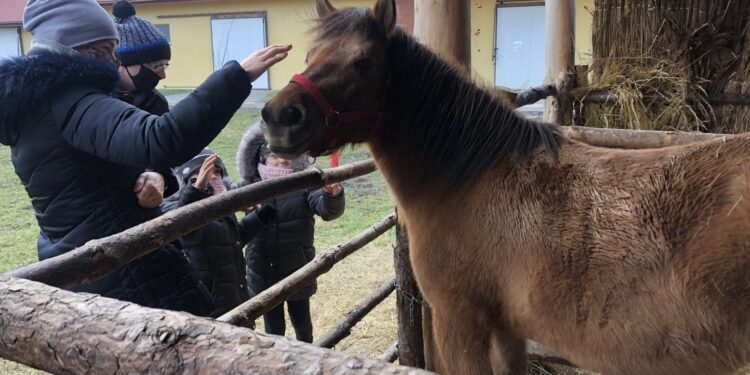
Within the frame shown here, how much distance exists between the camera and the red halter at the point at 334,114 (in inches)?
72.9

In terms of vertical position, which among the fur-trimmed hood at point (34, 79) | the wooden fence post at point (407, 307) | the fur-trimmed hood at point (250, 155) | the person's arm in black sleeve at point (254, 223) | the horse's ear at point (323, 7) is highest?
the horse's ear at point (323, 7)

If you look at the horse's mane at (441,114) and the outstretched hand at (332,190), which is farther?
the outstretched hand at (332,190)

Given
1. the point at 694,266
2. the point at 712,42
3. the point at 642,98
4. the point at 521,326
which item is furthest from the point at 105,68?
the point at 712,42

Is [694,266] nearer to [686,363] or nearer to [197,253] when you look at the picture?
[686,363]

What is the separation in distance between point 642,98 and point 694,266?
260 cm

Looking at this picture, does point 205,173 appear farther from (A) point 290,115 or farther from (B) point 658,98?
(B) point 658,98

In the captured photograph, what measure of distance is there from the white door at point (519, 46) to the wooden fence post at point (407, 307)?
43.3ft

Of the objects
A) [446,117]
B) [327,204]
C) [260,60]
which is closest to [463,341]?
[446,117]

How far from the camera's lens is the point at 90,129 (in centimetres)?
149

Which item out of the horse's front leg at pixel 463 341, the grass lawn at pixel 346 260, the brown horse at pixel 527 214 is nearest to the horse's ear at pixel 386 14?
the brown horse at pixel 527 214

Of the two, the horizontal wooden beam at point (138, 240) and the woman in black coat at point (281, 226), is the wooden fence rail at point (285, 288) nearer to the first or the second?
the woman in black coat at point (281, 226)

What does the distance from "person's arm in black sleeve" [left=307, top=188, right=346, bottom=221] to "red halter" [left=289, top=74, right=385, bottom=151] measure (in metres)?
1.17

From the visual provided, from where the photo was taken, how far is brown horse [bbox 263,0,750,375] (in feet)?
4.84

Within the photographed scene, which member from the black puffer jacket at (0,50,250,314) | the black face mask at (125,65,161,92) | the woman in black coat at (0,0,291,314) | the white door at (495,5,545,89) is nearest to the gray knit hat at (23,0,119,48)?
the woman in black coat at (0,0,291,314)
